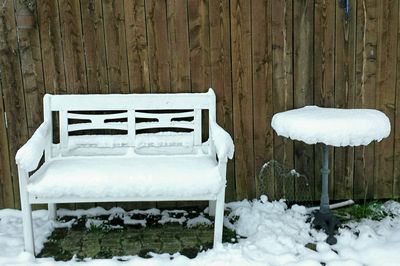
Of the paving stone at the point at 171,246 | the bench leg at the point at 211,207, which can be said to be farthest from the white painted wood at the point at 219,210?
the bench leg at the point at 211,207

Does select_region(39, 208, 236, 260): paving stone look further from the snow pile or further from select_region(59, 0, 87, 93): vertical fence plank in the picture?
select_region(59, 0, 87, 93): vertical fence plank

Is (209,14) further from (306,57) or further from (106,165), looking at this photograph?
(106,165)

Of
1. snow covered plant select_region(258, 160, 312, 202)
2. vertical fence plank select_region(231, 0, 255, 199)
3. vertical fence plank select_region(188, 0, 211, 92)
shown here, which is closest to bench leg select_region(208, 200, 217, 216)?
vertical fence plank select_region(231, 0, 255, 199)

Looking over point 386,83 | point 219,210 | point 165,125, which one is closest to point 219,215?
point 219,210

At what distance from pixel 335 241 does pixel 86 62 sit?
7.81 feet

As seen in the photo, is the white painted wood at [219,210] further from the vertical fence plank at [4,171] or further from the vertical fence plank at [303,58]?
the vertical fence plank at [4,171]

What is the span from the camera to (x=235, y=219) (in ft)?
13.2

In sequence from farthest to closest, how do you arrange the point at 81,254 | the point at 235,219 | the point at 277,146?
the point at 277,146 < the point at 235,219 < the point at 81,254

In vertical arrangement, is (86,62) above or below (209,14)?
below

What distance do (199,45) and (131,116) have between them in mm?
803

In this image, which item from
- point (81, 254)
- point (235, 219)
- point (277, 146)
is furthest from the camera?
point (277, 146)

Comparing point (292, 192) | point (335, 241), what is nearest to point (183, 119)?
point (292, 192)

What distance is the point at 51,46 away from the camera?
4.07 m

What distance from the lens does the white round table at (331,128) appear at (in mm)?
3338
